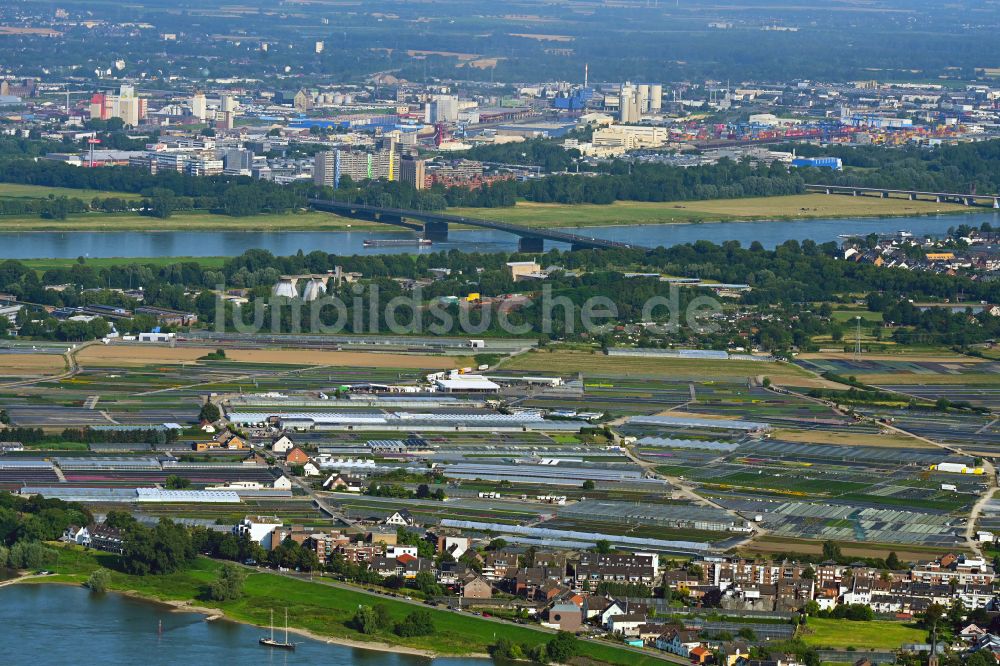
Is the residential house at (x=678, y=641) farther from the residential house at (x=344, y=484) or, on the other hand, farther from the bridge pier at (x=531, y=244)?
the bridge pier at (x=531, y=244)

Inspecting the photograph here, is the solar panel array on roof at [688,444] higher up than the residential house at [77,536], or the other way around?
the residential house at [77,536]

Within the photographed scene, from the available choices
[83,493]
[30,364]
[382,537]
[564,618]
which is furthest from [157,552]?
[30,364]

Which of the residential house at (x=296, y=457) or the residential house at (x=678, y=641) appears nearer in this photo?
the residential house at (x=678, y=641)

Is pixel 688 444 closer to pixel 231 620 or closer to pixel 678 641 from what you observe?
pixel 678 641

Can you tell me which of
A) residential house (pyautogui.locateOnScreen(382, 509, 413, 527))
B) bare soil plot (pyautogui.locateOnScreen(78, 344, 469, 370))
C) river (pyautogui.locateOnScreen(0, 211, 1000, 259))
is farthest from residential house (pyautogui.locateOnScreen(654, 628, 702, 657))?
river (pyautogui.locateOnScreen(0, 211, 1000, 259))

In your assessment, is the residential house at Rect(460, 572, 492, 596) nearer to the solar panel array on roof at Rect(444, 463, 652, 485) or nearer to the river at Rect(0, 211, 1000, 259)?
the solar panel array on roof at Rect(444, 463, 652, 485)

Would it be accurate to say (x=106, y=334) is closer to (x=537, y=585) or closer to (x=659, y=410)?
(x=659, y=410)

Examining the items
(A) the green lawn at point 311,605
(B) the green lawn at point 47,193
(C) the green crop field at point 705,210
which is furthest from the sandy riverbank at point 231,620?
(B) the green lawn at point 47,193
